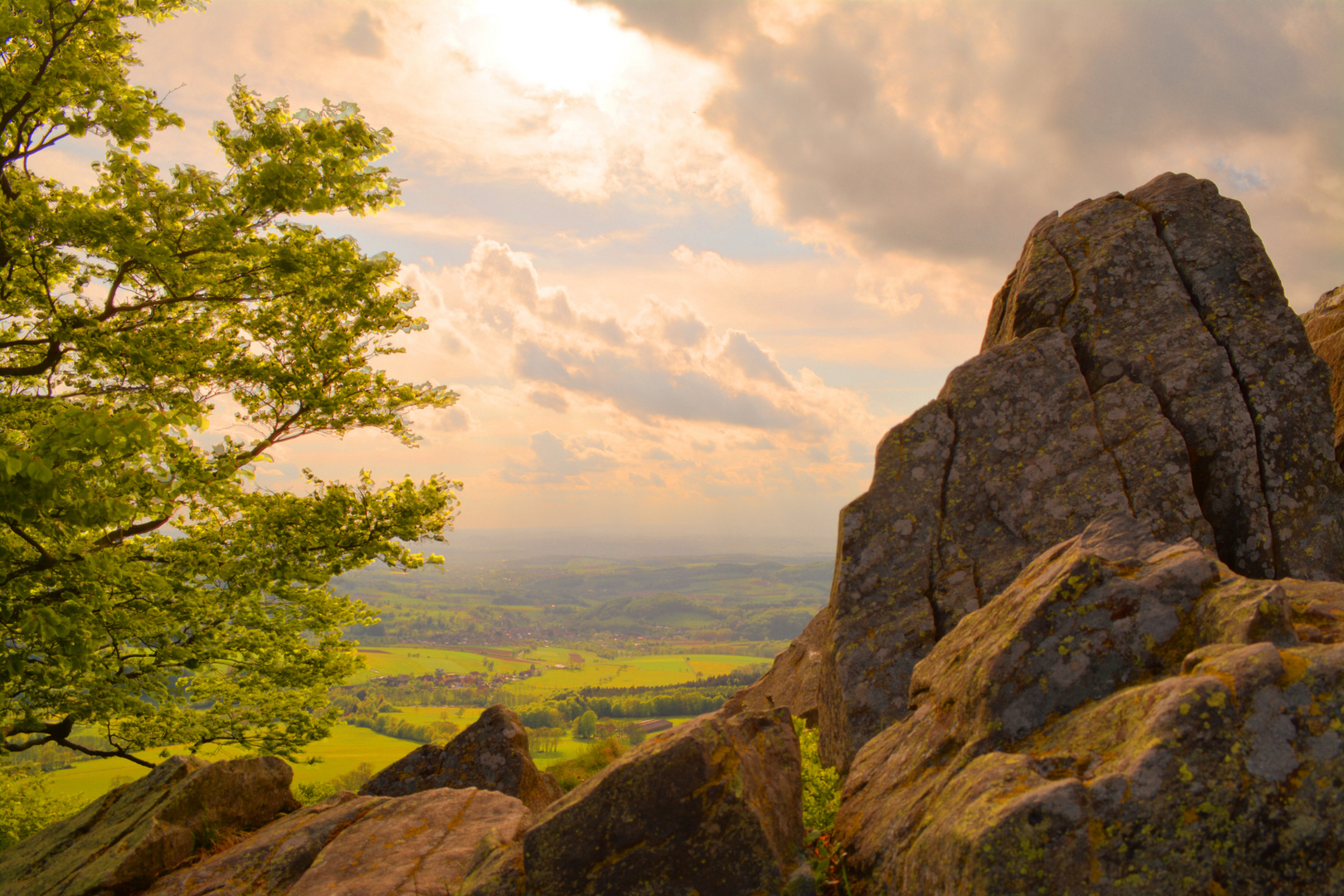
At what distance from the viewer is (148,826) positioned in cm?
1129

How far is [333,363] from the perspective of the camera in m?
21.5

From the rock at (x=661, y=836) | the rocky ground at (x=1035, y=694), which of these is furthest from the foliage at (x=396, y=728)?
the rock at (x=661, y=836)

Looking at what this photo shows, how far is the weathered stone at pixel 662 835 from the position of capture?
7.53 meters

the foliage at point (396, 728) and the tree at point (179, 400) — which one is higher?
the tree at point (179, 400)

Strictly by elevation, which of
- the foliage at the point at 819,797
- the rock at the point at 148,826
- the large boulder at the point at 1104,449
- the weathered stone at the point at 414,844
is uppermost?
the large boulder at the point at 1104,449

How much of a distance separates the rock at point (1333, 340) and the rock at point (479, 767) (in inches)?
782

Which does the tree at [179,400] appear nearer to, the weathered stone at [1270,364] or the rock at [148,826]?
the rock at [148,826]

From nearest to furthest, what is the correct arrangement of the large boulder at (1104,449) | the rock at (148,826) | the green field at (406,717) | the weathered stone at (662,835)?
1. the weathered stone at (662,835)
2. the rock at (148,826)
3. the large boulder at (1104,449)
4. the green field at (406,717)

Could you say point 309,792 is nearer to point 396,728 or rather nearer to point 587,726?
point 587,726

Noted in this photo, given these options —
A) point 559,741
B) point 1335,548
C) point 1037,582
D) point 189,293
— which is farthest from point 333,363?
point 559,741

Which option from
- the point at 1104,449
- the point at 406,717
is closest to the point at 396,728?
the point at 406,717

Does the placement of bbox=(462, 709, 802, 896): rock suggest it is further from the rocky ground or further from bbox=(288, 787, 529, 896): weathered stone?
bbox=(288, 787, 529, 896): weathered stone

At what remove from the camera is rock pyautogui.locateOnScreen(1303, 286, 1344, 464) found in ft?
50.4

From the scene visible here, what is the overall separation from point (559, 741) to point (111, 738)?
56315 millimetres
